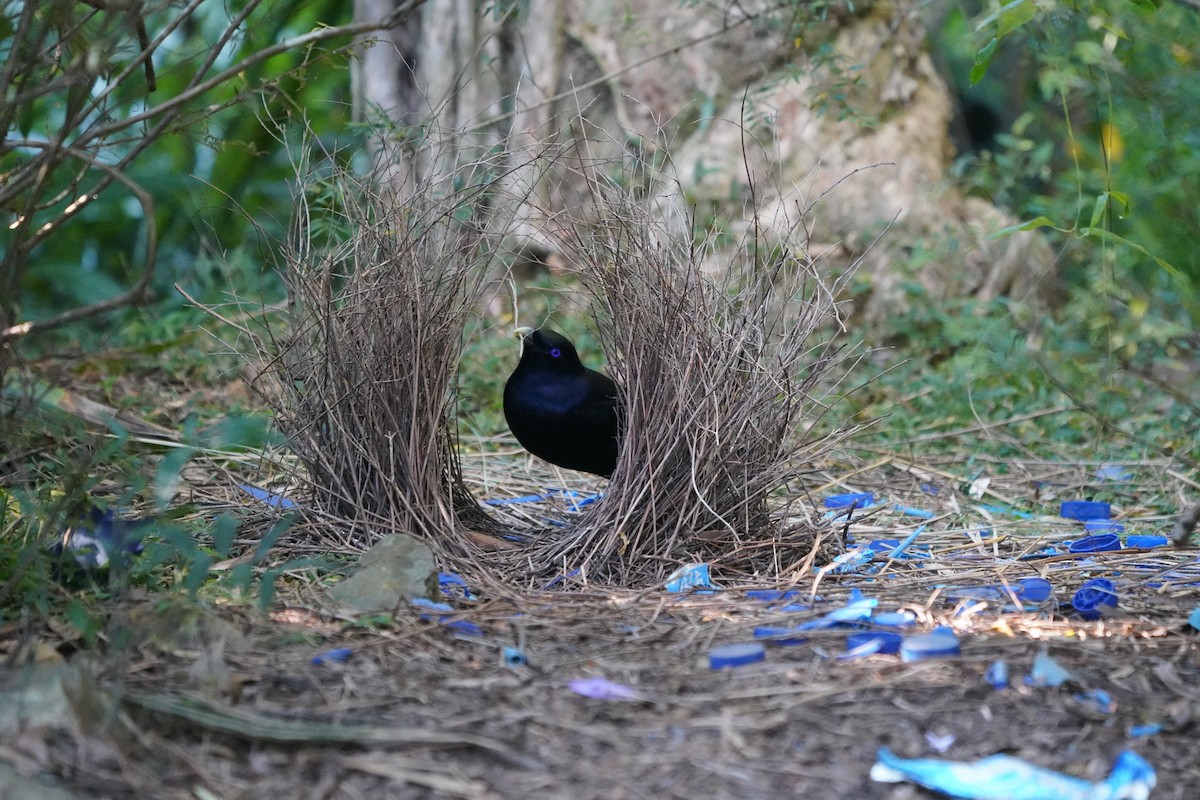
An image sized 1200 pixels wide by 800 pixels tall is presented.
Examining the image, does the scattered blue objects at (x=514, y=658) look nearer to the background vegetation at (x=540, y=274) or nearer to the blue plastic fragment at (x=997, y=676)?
the background vegetation at (x=540, y=274)

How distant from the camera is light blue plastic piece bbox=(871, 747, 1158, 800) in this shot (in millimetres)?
1660

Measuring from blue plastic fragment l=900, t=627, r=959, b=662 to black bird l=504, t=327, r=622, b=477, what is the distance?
1.07 m

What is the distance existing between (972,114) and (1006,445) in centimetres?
601

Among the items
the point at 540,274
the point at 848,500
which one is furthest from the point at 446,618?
the point at 540,274

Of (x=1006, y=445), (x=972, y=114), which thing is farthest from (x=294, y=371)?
(x=972, y=114)

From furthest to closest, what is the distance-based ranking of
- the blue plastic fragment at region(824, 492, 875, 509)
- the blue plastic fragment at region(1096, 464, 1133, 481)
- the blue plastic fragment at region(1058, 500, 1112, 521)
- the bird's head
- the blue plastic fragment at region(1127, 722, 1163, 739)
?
the blue plastic fragment at region(1096, 464, 1133, 481), the blue plastic fragment at region(824, 492, 875, 509), the blue plastic fragment at region(1058, 500, 1112, 521), the bird's head, the blue plastic fragment at region(1127, 722, 1163, 739)

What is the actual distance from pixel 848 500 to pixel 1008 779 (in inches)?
71.2

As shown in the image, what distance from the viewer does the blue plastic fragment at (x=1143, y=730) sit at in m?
1.83

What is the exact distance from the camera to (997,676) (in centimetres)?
196

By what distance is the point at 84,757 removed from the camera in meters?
1.67

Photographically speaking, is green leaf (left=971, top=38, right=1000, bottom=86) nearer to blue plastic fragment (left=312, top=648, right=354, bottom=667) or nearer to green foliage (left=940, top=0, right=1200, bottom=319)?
green foliage (left=940, top=0, right=1200, bottom=319)

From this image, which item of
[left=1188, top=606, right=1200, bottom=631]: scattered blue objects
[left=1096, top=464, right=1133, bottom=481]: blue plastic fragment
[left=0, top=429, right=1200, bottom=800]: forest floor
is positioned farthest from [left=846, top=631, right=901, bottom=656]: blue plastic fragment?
[left=1096, top=464, right=1133, bottom=481]: blue plastic fragment

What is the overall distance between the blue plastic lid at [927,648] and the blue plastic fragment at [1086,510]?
1430 millimetres

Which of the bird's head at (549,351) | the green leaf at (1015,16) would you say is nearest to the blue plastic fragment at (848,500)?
the bird's head at (549,351)
